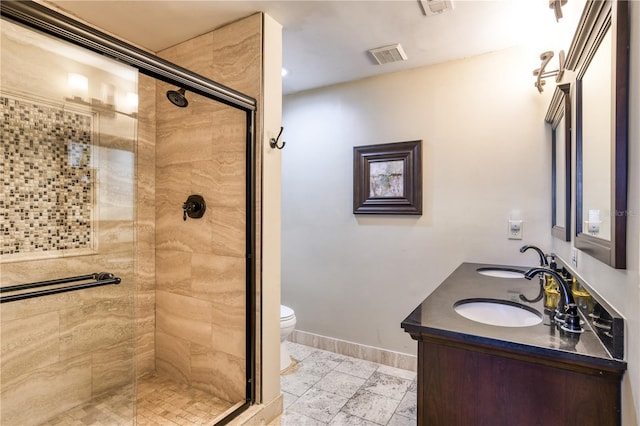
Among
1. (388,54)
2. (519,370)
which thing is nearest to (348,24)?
(388,54)

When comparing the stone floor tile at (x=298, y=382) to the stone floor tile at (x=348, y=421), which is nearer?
the stone floor tile at (x=348, y=421)

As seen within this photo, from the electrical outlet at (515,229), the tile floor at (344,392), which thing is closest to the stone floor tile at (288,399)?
the tile floor at (344,392)

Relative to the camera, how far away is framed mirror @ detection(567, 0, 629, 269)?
884 mm

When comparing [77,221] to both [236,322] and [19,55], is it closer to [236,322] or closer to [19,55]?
[19,55]

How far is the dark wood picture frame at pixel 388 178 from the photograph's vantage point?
259 cm

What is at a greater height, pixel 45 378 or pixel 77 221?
pixel 77 221

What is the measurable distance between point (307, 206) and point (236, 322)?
138cm

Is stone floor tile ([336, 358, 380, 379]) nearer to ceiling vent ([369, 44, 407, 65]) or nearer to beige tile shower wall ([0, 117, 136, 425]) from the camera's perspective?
beige tile shower wall ([0, 117, 136, 425])

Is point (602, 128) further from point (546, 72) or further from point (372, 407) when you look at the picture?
point (372, 407)

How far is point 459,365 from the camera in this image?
1.14 metres

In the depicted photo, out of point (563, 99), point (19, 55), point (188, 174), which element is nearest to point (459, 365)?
point (563, 99)

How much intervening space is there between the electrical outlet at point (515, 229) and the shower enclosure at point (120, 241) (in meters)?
1.73

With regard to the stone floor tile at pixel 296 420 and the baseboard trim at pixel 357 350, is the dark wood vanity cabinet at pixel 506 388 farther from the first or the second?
the baseboard trim at pixel 357 350

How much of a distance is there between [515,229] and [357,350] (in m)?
1.55
